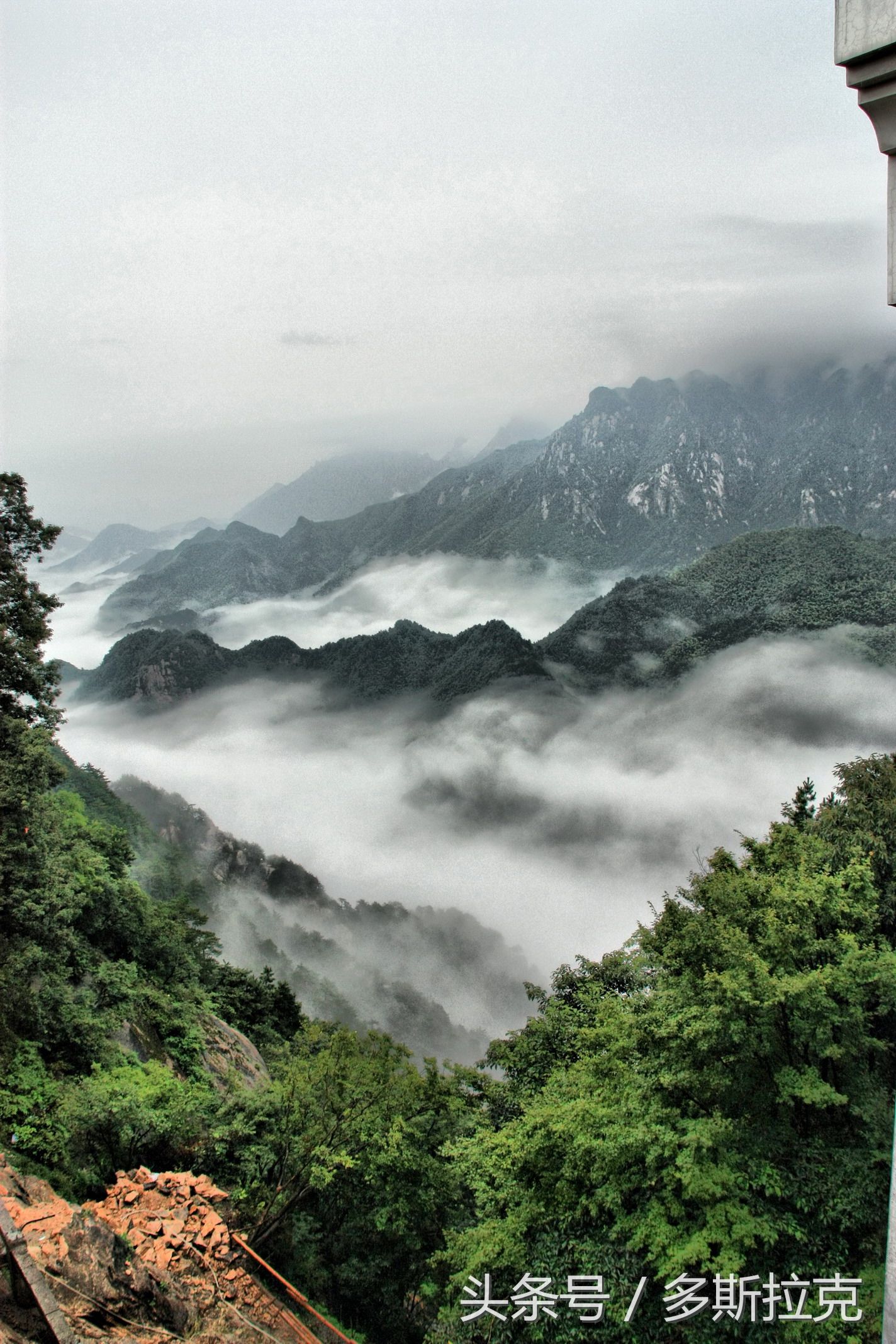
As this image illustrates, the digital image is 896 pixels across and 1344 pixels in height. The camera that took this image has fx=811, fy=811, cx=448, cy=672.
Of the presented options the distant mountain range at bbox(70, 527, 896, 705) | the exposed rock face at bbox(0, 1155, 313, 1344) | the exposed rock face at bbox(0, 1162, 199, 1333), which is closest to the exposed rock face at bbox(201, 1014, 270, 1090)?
the exposed rock face at bbox(0, 1155, 313, 1344)

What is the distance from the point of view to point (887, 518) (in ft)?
441

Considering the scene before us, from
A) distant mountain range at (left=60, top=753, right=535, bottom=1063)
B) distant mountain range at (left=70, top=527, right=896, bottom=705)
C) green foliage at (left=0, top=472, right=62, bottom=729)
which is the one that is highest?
distant mountain range at (left=70, top=527, right=896, bottom=705)

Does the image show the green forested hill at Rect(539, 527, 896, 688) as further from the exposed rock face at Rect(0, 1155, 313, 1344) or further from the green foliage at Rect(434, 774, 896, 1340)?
the exposed rock face at Rect(0, 1155, 313, 1344)

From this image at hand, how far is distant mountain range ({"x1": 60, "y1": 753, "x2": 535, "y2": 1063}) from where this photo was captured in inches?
2282

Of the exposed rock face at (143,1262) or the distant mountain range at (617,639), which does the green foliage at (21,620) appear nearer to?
the exposed rock face at (143,1262)

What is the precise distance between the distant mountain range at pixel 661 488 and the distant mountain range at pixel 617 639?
24.8m

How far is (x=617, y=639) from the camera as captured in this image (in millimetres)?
121250

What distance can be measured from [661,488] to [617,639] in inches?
2117

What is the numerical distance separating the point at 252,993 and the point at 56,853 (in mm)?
15674

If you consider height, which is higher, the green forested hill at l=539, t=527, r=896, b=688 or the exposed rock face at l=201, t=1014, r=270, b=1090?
the green forested hill at l=539, t=527, r=896, b=688

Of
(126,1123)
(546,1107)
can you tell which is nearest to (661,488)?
(546,1107)

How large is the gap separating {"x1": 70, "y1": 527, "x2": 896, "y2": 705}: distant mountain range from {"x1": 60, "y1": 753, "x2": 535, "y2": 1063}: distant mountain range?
1761 inches

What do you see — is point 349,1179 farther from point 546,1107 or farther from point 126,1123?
point 546,1107

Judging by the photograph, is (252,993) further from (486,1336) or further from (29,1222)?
(29,1222)
